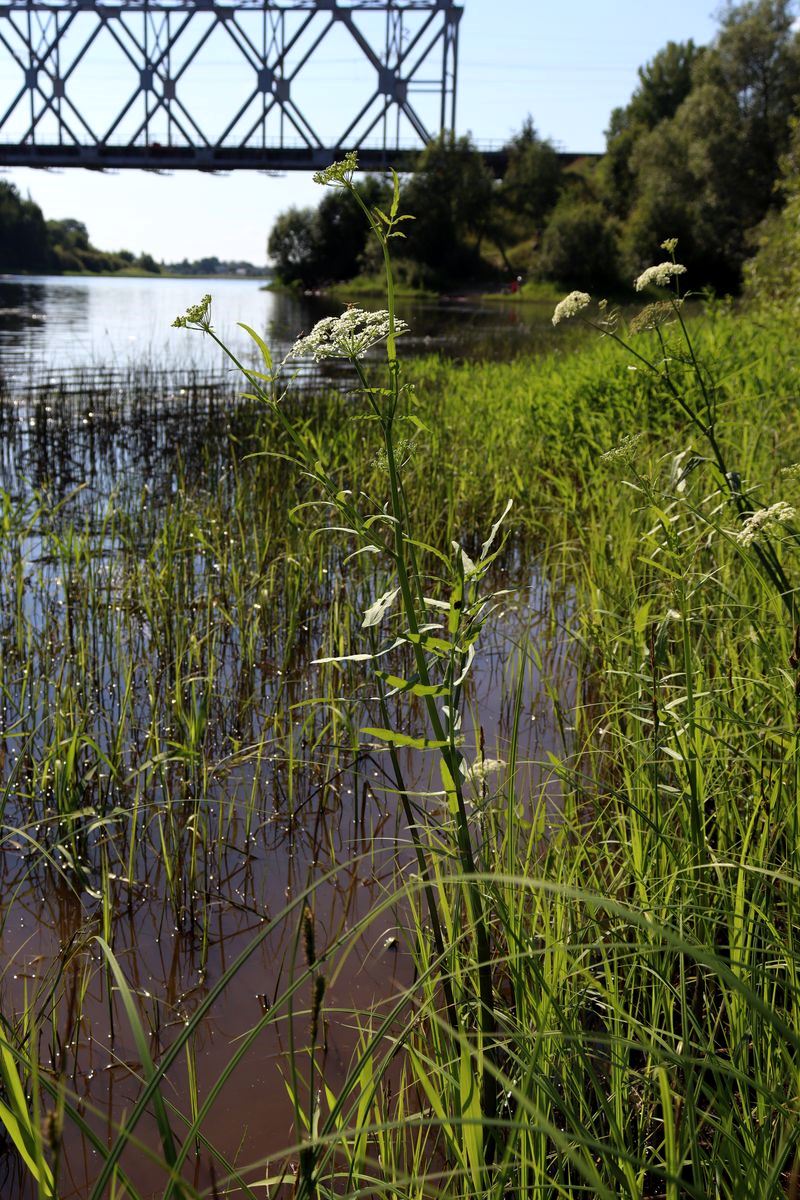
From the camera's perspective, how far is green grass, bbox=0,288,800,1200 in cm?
114

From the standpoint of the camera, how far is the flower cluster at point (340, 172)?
3.95 ft

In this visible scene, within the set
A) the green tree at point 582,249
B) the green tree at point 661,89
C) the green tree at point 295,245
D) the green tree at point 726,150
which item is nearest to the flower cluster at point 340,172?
the green tree at point 726,150

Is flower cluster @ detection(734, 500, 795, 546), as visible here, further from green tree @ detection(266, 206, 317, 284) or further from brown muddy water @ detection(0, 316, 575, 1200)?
green tree @ detection(266, 206, 317, 284)

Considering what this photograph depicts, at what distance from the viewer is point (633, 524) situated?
3734 millimetres

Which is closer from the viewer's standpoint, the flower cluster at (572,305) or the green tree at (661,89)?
the flower cluster at (572,305)

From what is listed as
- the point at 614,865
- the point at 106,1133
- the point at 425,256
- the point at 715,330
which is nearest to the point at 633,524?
the point at 614,865

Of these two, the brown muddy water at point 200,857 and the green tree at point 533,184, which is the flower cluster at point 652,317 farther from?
the green tree at point 533,184

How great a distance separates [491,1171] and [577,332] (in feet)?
43.9

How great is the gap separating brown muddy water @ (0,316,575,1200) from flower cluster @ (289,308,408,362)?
1.93 ft

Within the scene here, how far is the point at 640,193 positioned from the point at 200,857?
161 feet

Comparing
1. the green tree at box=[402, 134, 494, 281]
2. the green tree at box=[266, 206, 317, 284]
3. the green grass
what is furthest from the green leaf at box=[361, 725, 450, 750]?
the green tree at box=[266, 206, 317, 284]

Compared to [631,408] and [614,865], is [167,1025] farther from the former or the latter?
[631,408]

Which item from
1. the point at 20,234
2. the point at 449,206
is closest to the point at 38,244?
the point at 20,234

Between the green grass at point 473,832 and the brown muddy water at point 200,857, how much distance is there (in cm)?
2
